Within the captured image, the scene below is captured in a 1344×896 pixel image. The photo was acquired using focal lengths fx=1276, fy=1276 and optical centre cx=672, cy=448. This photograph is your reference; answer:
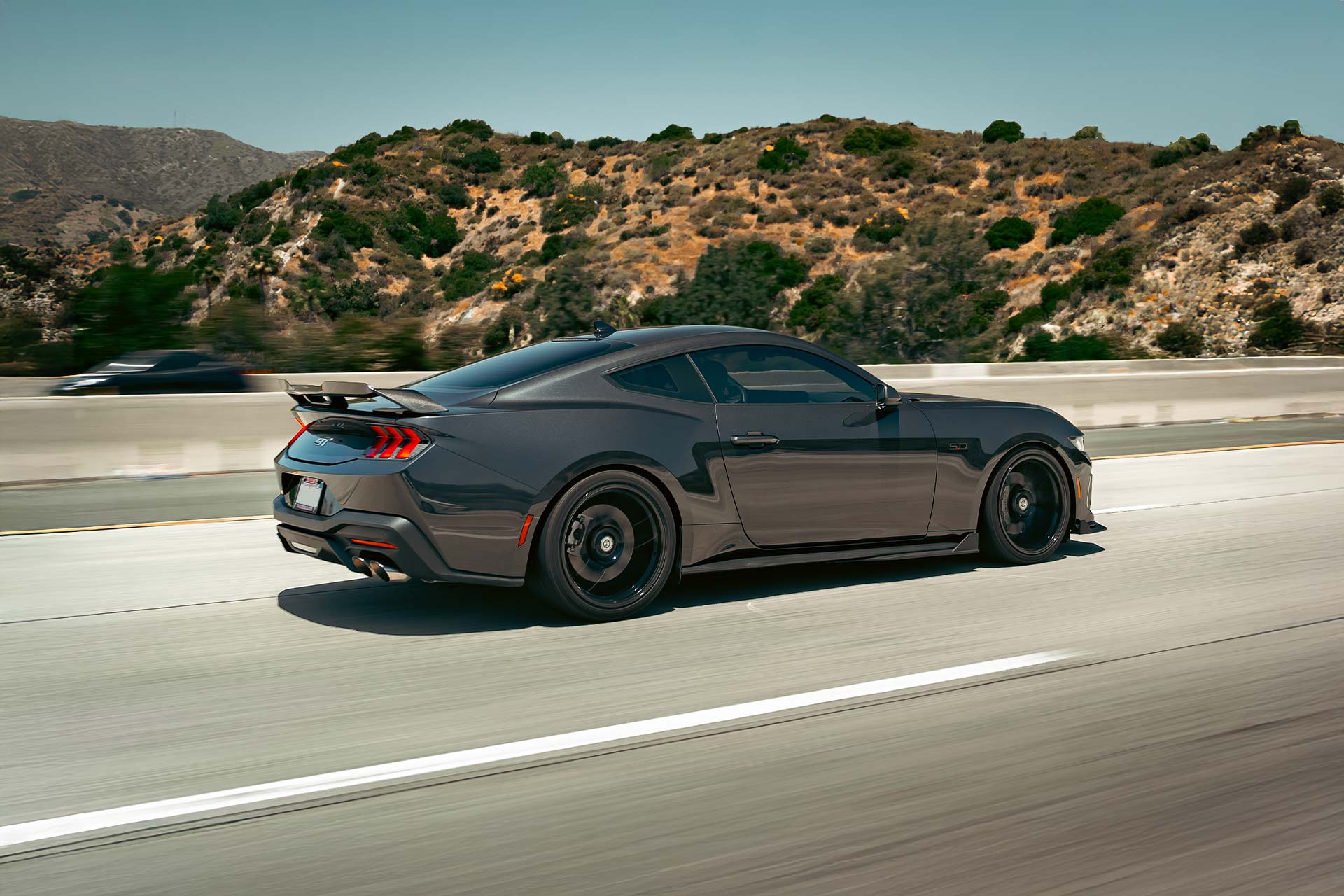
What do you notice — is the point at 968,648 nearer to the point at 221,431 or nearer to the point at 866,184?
the point at 221,431

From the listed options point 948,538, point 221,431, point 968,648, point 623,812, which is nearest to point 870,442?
point 948,538

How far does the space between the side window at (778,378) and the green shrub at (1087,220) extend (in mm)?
58269

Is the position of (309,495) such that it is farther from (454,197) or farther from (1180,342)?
(454,197)

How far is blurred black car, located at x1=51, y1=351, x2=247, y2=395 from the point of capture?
17.4 m

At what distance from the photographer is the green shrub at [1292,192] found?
5362cm

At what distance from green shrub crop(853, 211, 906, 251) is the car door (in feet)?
200

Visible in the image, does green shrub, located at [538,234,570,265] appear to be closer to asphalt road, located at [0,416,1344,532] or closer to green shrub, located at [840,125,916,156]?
green shrub, located at [840,125,916,156]

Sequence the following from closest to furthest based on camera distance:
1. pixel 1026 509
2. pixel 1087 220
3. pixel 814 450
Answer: pixel 814 450
pixel 1026 509
pixel 1087 220

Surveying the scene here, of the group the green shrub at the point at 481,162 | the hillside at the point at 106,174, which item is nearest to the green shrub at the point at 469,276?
the green shrub at the point at 481,162

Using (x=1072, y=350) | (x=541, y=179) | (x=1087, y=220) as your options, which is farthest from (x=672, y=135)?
(x=1072, y=350)

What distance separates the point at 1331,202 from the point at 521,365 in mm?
53932

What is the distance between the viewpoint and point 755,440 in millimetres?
6613

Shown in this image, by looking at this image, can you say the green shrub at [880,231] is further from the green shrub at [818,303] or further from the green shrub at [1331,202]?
the green shrub at [1331,202]

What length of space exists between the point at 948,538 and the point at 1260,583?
1802 millimetres
